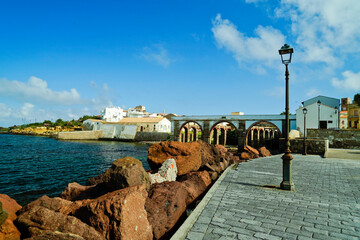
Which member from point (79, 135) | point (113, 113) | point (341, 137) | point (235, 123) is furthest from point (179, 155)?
point (113, 113)

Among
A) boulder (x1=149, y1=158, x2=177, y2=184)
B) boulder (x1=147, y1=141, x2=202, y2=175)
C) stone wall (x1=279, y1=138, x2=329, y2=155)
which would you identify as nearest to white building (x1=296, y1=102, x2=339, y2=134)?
stone wall (x1=279, y1=138, x2=329, y2=155)

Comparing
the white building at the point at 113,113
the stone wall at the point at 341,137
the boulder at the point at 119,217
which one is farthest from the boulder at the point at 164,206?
the white building at the point at 113,113

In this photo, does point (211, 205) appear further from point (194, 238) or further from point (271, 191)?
point (271, 191)

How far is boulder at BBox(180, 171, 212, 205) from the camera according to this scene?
19.7 ft

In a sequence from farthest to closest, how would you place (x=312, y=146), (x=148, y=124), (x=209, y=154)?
1. (x=148, y=124)
2. (x=312, y=146)
3. (x=209, y=154)

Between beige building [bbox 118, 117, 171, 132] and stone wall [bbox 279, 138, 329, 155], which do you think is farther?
beige building [bbox 118, 117, 171, 132]

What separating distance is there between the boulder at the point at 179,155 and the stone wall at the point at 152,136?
41.0 metres

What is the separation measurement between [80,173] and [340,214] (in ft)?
46.3

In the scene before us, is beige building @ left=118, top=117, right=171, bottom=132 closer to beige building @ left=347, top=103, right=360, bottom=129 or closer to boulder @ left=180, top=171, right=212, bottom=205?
beige building @ left=347, top=103, right=360, bottom=129

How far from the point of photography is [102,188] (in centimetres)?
645

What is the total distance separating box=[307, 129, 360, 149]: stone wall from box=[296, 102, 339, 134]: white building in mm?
6325

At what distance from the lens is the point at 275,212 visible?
417 cm

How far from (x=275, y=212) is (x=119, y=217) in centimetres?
302

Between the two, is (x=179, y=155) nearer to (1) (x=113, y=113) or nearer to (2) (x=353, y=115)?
(2) (x=353, y=115)
